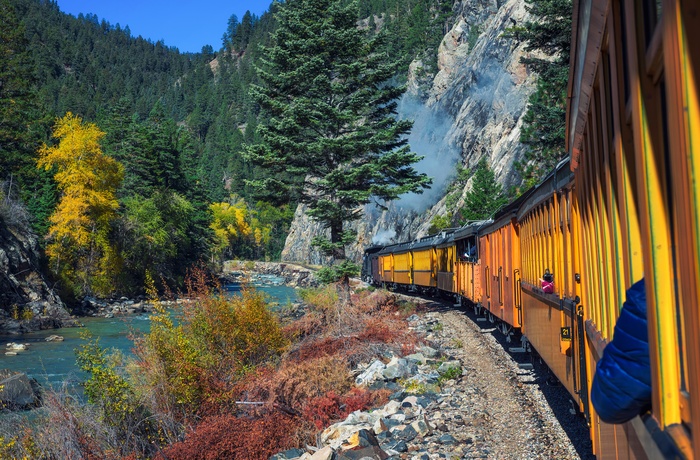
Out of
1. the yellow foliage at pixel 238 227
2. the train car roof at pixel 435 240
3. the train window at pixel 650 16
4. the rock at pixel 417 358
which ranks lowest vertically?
the rock at pixel 417 358


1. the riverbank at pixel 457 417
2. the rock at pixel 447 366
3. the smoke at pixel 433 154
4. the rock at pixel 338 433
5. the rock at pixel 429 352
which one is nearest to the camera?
the riverbank at pixel 457 417

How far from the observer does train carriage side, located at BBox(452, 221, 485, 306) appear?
19.6m

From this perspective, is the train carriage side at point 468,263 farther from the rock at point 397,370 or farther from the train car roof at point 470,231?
the rock at point 397,370

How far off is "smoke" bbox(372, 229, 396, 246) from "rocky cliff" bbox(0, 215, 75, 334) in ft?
143

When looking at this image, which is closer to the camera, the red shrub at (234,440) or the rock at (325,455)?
the rock at (325,455)

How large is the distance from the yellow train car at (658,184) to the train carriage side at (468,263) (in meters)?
15.8

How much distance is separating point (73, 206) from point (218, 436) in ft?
122

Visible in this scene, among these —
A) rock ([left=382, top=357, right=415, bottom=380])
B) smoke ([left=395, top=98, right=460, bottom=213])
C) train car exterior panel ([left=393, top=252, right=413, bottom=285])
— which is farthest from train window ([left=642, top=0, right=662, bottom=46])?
smoke ([left=395, top=98, right=460, bottom=213])

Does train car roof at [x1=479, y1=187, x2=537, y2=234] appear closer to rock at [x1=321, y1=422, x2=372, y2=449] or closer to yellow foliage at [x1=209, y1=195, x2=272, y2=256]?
rock at [x1=321, y1=422, x2=372, y2=449]

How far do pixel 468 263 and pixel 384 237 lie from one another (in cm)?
6042

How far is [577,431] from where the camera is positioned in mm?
8578

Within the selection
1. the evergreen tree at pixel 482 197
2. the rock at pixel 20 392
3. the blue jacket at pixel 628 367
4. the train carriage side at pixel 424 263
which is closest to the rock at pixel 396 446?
the blue jacket at pixel 628 367

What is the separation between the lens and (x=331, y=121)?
970 inches

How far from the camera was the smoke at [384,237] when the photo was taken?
7956 cm
